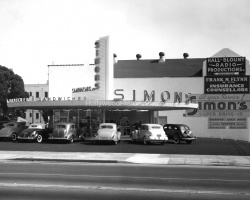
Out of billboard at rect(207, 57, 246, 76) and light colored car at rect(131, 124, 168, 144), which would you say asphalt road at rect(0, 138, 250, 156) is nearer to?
light colored car at rect(131, 124, 168, 144)

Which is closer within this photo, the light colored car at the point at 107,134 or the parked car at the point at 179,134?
the light colored car at the point at 107,134

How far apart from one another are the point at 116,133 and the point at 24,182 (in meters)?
19.4

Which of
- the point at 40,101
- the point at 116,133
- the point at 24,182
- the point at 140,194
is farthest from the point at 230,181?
the point at 40,101

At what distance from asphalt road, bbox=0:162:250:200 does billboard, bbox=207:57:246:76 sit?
1300 inches

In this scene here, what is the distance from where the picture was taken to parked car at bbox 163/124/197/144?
3391 centimetres

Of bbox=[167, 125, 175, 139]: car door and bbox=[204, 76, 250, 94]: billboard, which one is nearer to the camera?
bbox=[167, 125, 175, 139]: car door

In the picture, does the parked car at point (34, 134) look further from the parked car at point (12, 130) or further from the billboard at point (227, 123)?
the billboard at point (227, 123)

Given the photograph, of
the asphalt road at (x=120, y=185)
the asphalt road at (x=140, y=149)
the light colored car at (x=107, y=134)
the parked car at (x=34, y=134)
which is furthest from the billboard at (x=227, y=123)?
the asphalt road at (x=120, y=185)

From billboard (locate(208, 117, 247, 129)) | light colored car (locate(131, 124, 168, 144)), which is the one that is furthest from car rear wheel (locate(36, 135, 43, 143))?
billboard (locate(208, 117, 247, 129))

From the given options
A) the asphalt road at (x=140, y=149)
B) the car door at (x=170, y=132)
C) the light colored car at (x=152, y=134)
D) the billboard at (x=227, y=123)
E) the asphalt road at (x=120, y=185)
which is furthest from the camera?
the billboard at (x=227, y=123)

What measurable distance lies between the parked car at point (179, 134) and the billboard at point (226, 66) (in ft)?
50.3

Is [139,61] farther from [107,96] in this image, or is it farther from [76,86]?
[107,96]

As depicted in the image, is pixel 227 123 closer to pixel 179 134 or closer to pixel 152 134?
pixel 179 134

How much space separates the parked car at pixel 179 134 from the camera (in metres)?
33.9
